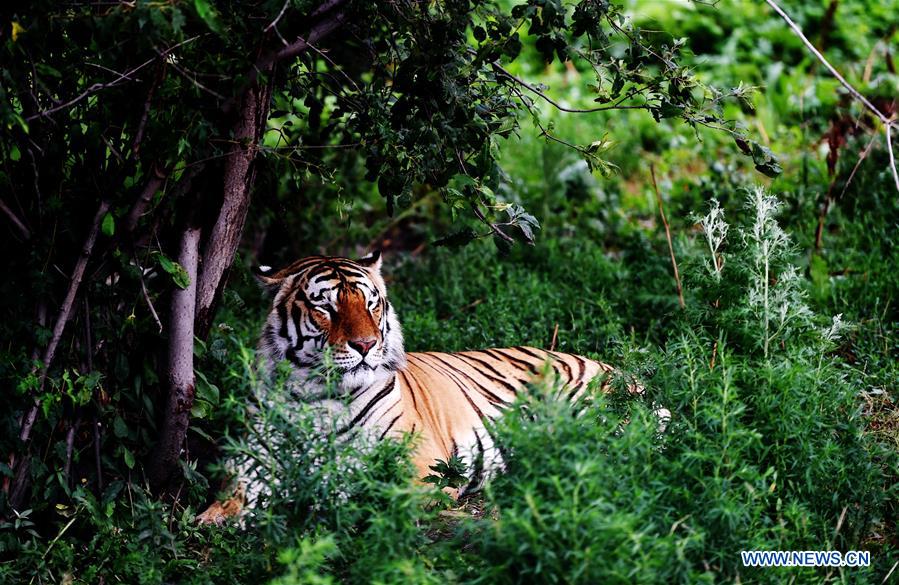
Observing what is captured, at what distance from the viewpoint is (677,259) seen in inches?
236

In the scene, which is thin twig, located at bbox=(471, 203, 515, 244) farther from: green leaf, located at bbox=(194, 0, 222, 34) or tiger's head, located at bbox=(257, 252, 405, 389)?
green leaf, located at bbox=(194, 0, 222, 34)

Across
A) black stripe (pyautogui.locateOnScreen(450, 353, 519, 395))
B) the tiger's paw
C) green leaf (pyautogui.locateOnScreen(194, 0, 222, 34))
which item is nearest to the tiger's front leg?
the tiger's paw

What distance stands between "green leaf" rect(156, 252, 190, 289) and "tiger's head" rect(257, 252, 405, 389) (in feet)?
2.37

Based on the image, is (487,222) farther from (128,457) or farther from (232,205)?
(128,457)

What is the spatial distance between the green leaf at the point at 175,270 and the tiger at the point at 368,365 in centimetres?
64

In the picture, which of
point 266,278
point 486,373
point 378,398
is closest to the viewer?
point 378,398

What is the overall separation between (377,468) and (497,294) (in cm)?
304

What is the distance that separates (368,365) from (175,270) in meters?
0.99

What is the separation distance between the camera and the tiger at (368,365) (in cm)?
421

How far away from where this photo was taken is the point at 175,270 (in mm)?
3562

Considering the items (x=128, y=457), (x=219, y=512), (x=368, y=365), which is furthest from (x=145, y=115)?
(x=219, y=512)

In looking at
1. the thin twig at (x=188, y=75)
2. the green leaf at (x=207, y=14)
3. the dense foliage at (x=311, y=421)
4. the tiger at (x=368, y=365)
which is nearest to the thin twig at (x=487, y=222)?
the dense foliage at (x=311, y=421)

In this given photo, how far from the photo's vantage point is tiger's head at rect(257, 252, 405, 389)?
4219 mm

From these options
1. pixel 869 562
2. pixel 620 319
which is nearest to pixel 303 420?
pixel 869 562
